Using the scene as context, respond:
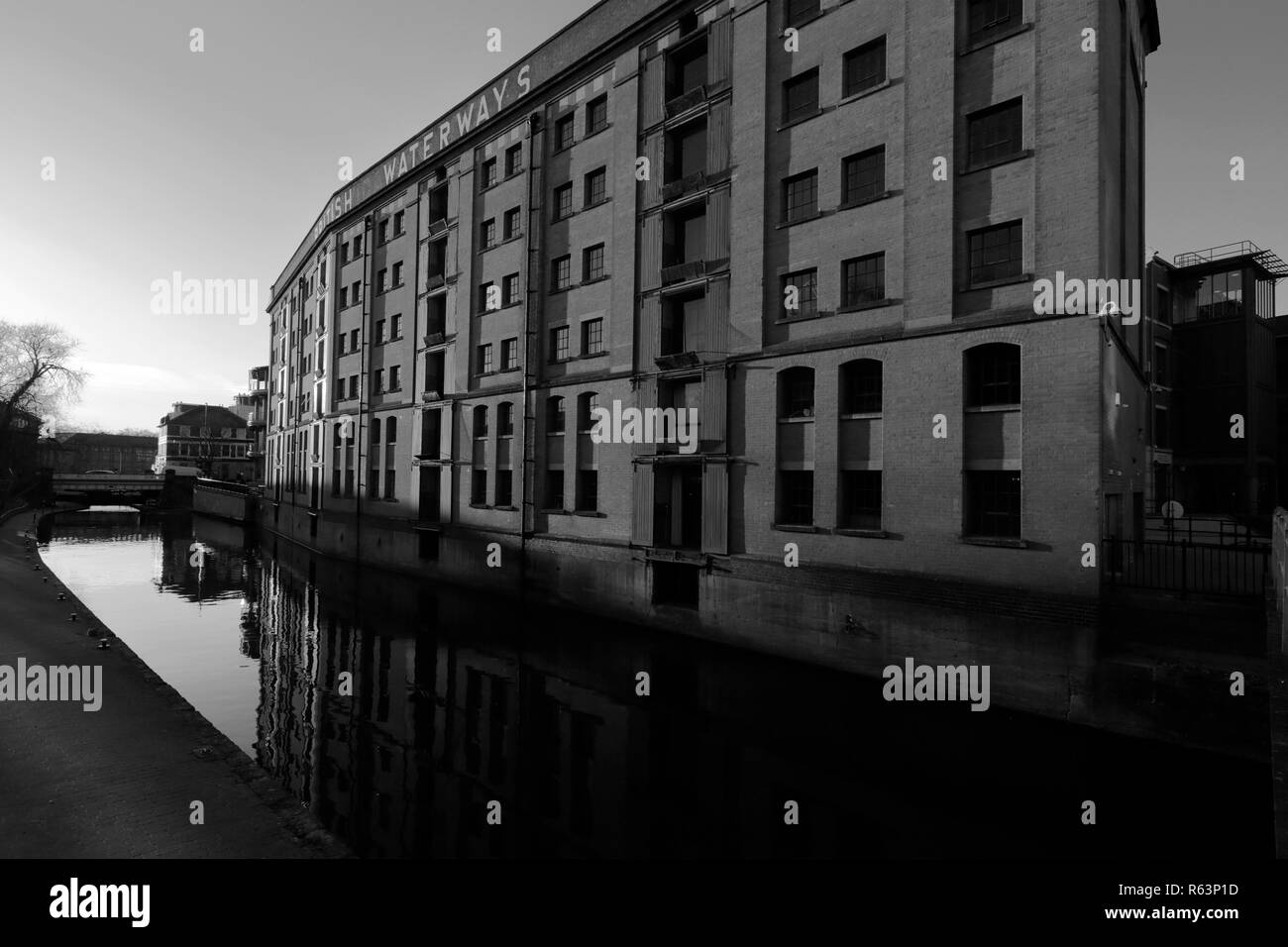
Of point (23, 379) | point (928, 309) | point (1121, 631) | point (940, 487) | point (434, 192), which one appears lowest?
point (1121, 631)

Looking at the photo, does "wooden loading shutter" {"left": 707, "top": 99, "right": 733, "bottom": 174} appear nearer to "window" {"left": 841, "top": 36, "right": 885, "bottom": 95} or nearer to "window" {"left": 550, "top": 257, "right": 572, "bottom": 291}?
"window" {"left": 841, "top": 36, "right": 885, "bottom": 95}

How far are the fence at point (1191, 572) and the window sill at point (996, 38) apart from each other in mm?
Answer: 11598

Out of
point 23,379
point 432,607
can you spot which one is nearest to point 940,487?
point 432,607

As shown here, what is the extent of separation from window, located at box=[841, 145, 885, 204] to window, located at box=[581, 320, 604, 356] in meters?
10.0

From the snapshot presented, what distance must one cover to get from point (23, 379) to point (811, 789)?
226ft

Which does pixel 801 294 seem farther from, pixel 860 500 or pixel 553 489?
pixel 553 489

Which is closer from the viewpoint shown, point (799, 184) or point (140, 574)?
point (799, 184)

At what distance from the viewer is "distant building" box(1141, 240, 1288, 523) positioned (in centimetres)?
4275

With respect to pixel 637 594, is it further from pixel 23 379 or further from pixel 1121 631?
pixel 23 379

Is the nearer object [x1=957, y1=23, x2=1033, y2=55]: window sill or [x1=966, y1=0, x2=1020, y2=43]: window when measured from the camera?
[x1=957, y1=23, x2=1033, y2=55]: window sill

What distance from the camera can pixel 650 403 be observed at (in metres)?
22.4

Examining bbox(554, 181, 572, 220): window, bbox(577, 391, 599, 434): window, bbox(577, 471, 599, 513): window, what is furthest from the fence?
bbox(554, 181, 572, 220): window

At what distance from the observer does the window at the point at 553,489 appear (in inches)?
1023

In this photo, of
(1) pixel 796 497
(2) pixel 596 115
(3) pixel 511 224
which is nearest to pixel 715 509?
(1) pixel 796 497
